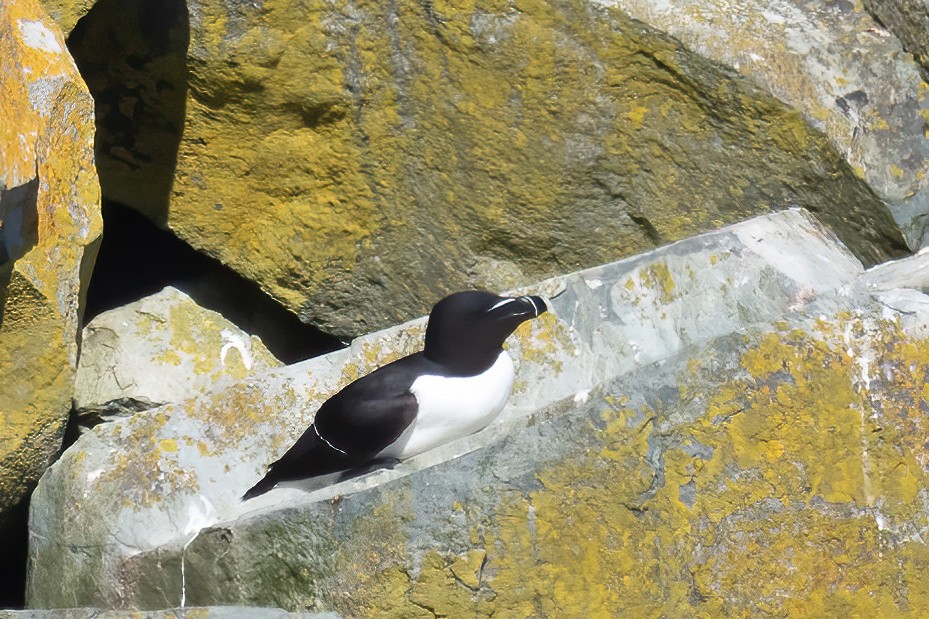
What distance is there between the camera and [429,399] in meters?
3.64

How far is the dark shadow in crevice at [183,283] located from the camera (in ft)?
17.4

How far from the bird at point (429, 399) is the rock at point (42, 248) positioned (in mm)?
772

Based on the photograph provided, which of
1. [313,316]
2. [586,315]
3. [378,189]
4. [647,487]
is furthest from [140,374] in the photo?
[647,487]

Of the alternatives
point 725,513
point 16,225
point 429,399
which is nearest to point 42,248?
point 16,225

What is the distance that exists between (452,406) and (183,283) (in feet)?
6.82

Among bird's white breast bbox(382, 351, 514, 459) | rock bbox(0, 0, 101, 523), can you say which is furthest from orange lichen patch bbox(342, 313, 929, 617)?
rock bbox(0, 0, 101, 523)

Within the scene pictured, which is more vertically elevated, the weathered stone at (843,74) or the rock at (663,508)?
the weathered stone at (843,74)

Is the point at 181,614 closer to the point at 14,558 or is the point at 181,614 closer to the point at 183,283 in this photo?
the point at 14,558

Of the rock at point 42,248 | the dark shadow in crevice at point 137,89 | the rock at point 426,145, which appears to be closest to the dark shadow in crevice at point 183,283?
the rock at point 426,145

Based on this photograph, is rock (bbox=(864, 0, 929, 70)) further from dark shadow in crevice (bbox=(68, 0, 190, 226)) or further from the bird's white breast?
dark shadow in crevice (bbox=(68, 0, 190, 226))

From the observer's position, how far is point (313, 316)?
5227 millimetres

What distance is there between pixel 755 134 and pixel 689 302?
0.84m

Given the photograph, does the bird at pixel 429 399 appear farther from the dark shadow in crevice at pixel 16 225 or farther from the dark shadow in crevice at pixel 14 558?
the dark shadow in crevice at pixel 14 558

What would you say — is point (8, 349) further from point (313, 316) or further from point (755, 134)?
point (755, 134)
